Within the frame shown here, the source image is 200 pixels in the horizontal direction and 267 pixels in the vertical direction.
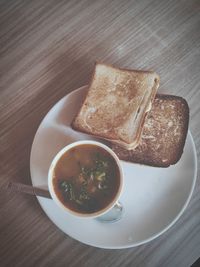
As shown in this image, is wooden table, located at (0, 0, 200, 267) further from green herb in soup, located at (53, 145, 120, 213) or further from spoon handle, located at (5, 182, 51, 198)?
green herb in soup, located at (53, 145, 120, 213)

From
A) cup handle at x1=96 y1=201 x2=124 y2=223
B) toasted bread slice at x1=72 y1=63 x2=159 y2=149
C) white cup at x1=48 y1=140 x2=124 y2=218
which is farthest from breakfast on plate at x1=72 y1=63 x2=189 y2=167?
cup handle at x1=96 y1=201 x2=124 y2=223

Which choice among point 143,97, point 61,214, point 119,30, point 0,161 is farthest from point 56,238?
point 119,30

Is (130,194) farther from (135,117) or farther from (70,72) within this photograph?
(70,72)

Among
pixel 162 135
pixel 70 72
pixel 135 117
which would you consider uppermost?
pixel 70 72

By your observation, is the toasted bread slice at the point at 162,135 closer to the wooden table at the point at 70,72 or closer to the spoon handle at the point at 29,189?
the wooden table at the point at 70,72

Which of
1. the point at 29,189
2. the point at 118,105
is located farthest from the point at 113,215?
the point at 118,105
